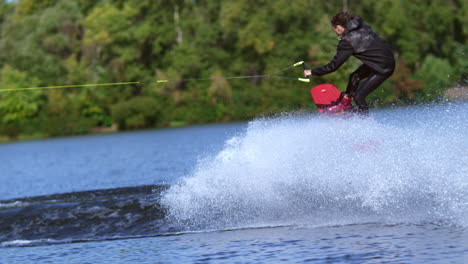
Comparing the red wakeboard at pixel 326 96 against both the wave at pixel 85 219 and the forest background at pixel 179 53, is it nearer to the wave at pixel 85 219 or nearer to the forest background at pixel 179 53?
the wave at pixel 85 219

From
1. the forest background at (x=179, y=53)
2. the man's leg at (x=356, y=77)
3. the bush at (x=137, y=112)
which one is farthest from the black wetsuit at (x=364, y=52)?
the bush at (x=137, y=112)

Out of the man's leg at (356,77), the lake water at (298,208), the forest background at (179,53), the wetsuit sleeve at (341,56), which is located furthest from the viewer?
the forest background at (179,53)

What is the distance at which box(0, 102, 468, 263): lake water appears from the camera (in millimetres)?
8750

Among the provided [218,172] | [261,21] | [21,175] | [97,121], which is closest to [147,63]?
[97,121]

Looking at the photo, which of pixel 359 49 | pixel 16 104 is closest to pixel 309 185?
pixel 359 49

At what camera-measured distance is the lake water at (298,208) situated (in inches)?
344

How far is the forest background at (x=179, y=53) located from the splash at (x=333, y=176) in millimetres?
37773

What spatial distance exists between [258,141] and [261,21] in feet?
156

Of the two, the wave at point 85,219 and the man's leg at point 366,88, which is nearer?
the man's leg at point 366,88

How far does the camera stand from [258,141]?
11.5m

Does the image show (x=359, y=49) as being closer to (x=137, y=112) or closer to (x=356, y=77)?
(x=356, y=77)

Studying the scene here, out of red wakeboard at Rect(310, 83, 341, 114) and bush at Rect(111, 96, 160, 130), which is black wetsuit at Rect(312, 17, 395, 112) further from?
bush at Rect(111, 96, 160, 130)

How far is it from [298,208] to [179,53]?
5019 centimetres

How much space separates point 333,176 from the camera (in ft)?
35.5
